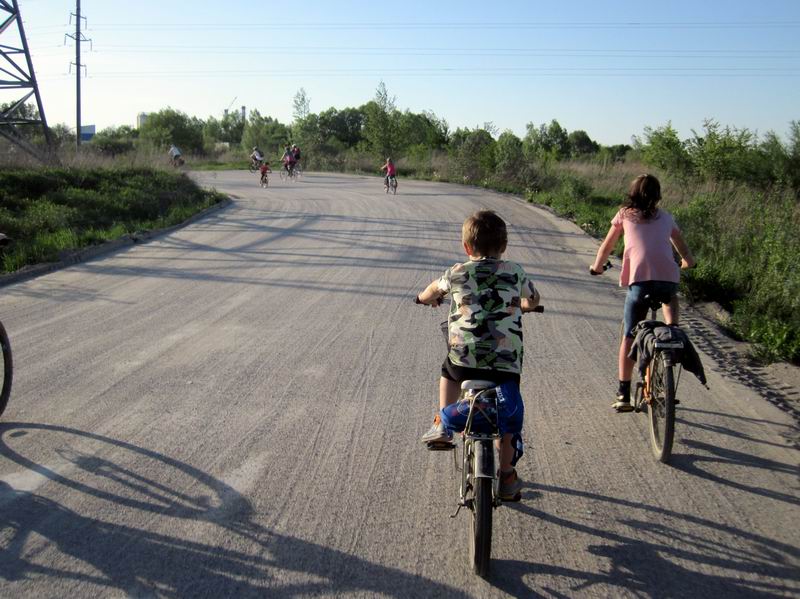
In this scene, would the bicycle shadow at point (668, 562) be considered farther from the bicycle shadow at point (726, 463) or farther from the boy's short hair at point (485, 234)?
the boy's short hair at point (485, 234)

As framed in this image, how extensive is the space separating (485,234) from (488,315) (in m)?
0.43

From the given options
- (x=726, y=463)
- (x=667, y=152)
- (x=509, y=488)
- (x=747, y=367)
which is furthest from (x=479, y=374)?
(x=667, y=152)

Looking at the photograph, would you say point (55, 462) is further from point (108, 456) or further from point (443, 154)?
point (443, 154)

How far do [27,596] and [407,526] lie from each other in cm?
182

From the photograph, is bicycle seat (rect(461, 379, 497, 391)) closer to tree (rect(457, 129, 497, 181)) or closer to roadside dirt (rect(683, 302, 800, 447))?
roadside dirt (rect(683, 302, 800, 447))

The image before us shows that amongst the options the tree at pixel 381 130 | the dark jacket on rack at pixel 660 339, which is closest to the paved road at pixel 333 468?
the dark jacket on rack at pixel 660 339

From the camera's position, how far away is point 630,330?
18.1ft

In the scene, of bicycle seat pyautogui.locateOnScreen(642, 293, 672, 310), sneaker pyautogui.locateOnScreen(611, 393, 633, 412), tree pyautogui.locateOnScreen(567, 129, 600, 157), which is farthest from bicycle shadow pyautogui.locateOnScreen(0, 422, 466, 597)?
tree pyautogui.locateOnScreen(567, 129, 600, 157)

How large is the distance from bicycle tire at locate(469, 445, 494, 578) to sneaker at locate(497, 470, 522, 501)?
451mm

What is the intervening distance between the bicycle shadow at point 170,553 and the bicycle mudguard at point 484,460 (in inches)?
21.4

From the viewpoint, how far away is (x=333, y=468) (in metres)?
4.55

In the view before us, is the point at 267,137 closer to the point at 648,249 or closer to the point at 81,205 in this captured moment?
the point at 81,205

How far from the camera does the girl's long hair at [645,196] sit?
528 centimetres

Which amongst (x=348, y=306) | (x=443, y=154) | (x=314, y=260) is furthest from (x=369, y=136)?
(x=348, y=306)
